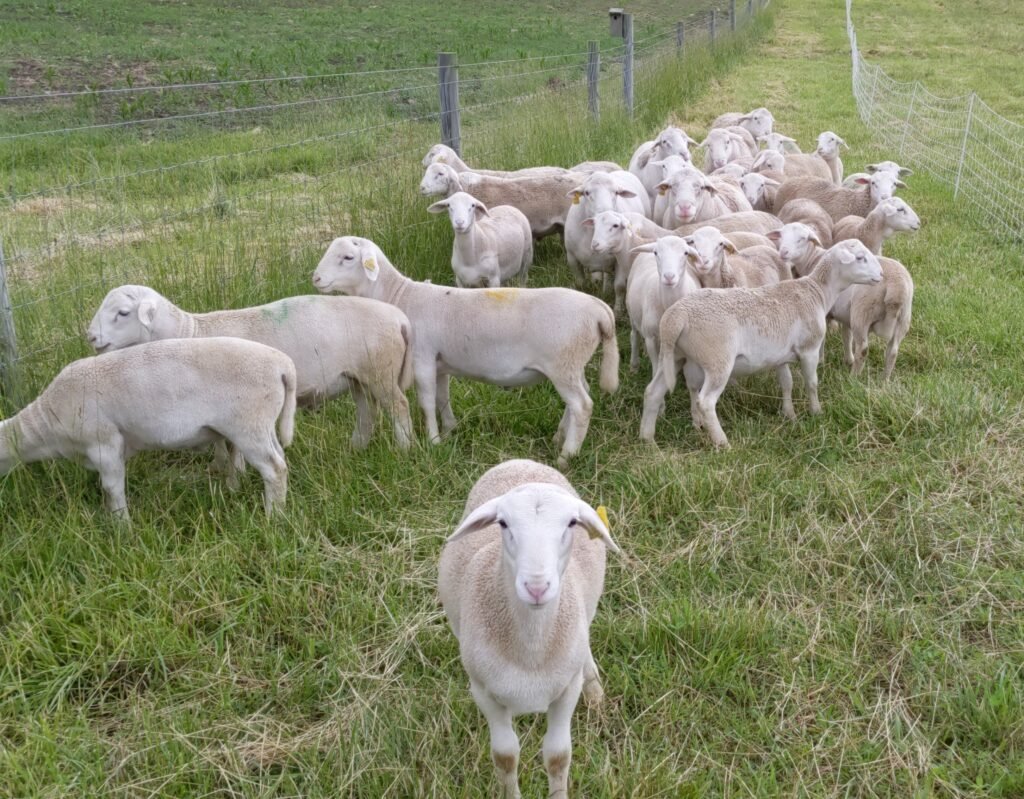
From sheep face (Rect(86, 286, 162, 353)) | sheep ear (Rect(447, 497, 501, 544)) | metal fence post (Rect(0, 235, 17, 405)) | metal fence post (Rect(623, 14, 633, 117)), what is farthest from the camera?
metal fence post (Rect(623, 14, 633, 117))

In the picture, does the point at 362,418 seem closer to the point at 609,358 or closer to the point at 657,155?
the point at 609,358

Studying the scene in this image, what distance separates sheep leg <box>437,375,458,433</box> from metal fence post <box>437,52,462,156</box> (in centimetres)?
384

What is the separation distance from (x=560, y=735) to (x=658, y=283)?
125 inches

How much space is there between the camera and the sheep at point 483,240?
6.04 metres

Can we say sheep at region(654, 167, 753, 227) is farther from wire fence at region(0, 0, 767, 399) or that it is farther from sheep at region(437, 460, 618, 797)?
sheep at region(437, 460, 618, 797)

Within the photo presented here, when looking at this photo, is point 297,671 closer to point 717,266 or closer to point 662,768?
point 662,768

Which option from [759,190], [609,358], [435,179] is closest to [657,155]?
[759,190]

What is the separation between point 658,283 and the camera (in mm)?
5219

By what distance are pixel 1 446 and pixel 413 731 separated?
7.32 feet

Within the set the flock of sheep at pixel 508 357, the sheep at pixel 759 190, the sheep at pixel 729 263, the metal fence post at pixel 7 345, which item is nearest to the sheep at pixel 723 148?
the sheep at pixel 759 190

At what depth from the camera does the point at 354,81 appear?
16.3m

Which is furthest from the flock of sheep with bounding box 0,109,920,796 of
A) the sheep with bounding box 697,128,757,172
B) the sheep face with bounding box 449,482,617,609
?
the sheep with bounding box 697,128,757,172

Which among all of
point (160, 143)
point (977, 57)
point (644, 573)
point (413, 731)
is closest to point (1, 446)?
point (413, 731)

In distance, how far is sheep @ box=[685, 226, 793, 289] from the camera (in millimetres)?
5273
